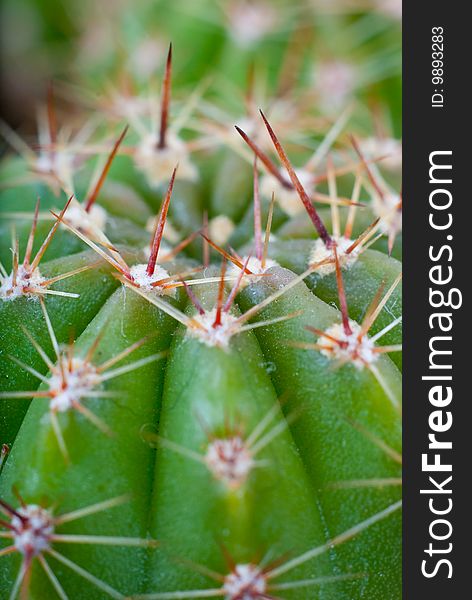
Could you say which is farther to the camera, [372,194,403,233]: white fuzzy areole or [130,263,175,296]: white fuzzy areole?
[372,194,403,233]: white fuzzy areole

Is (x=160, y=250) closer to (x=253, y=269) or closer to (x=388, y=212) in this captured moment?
(x=253, y=269)

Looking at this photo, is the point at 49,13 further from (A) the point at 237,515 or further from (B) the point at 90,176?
(A) the point at 237,515

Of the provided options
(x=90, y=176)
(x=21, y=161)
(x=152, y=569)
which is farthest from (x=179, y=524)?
(x=21, y=161)

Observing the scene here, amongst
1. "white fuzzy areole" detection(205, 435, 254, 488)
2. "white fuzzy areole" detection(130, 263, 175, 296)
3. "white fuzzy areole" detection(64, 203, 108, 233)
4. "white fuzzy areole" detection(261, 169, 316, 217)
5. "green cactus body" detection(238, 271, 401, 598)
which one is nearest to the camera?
"white fuzzy areole" detection(205, 435, 254, 488)

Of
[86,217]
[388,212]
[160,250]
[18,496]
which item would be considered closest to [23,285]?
[86,217]

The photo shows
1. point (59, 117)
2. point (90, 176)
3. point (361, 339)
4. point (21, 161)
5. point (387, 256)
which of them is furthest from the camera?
point (59, 117)

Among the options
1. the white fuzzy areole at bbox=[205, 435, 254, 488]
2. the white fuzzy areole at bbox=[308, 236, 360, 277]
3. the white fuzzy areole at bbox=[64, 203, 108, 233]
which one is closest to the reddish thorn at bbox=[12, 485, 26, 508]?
the white fuzzy areole at bbox=[205, 435, 254, 488]

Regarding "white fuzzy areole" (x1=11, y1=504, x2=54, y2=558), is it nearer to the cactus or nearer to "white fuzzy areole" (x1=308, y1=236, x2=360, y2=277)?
the cactus
